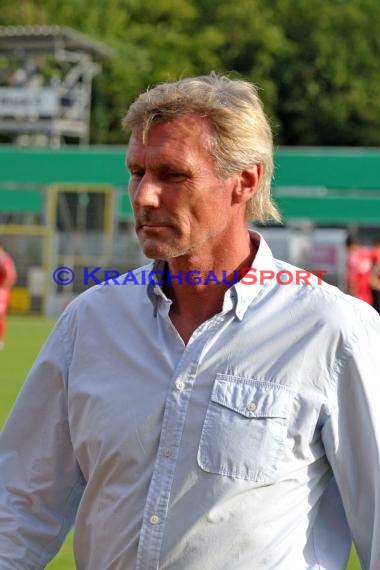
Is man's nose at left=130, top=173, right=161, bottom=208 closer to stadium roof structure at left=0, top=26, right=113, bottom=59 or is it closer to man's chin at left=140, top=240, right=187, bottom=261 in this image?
man's chin at left=140, top=240, right=187, bottom=261

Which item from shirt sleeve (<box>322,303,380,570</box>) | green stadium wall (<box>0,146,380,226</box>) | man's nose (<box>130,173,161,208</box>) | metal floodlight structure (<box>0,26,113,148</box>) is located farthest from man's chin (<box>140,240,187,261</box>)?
metal floodlight structure (<box>0,26,113,148</box>)

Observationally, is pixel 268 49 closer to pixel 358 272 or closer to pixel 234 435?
pixel 358 272

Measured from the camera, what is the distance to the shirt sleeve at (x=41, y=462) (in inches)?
141

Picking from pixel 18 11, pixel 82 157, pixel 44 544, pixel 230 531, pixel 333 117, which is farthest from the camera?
pixel 333 117

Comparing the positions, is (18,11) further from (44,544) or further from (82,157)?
(44,544)

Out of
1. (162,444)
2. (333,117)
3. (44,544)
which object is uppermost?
(162,444)

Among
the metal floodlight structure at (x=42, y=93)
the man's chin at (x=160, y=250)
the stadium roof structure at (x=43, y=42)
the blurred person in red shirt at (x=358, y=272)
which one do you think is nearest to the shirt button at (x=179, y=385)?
the man's chin at (x=160, y=250)

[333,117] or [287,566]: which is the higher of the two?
[287,566]

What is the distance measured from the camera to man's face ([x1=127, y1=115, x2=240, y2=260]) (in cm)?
338

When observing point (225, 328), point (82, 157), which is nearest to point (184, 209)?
point (225, 328)

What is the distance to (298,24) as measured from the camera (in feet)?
215

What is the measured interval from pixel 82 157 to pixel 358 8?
109 ft

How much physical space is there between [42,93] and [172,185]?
38.2m

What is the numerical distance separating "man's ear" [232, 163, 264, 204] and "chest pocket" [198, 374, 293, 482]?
1.83 feet
